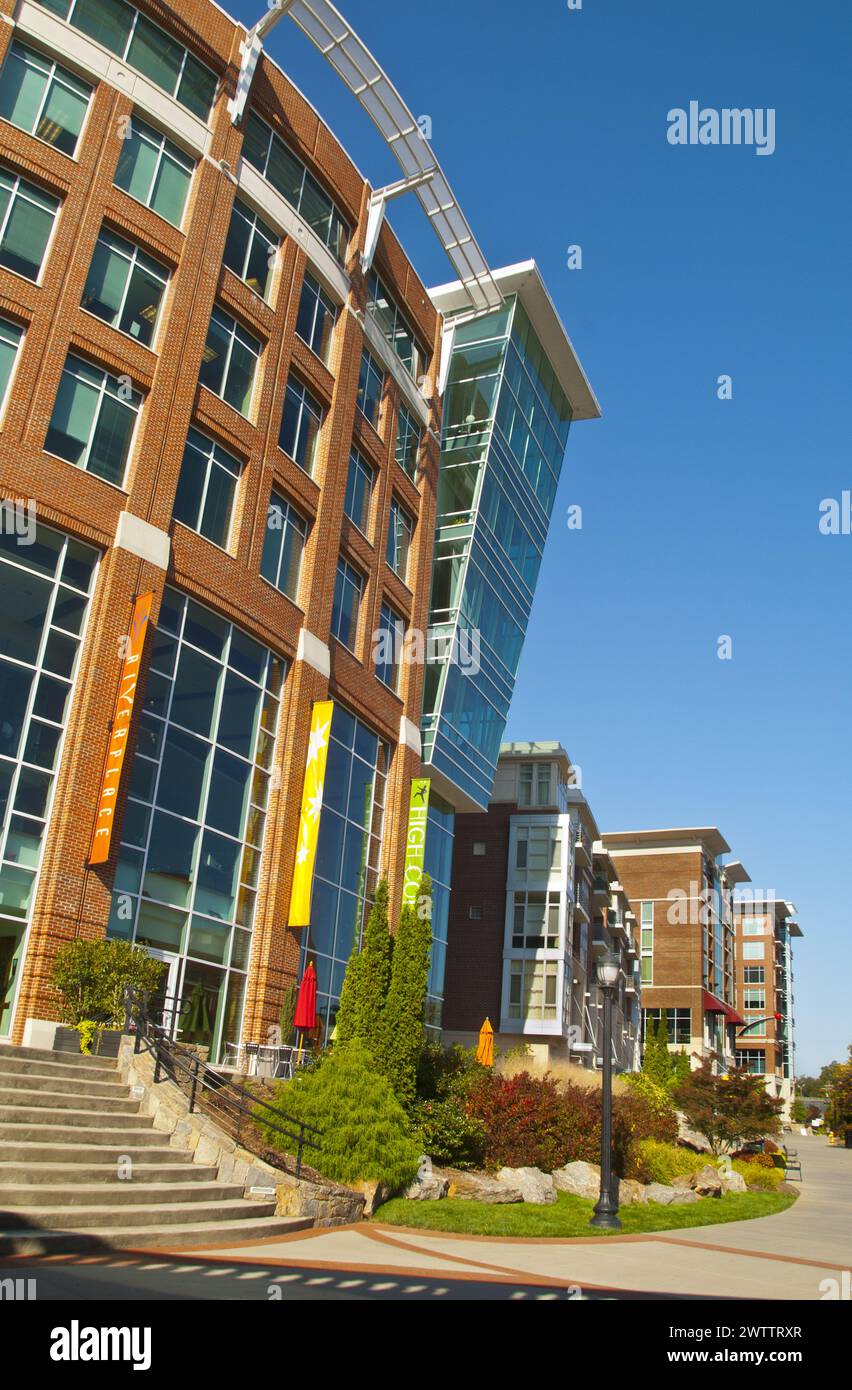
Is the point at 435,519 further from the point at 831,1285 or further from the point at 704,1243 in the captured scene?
the point at 831,1285

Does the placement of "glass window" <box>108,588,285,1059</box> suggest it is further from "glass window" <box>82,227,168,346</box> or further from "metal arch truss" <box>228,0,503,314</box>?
"metal arch truss" <box>228,0,503,314</box>

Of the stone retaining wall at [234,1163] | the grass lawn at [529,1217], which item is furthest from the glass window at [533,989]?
the stone retaining wall at [234,1163]

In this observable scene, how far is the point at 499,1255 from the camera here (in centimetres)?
1241

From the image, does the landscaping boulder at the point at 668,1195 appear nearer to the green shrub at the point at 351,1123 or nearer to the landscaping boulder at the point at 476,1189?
the landscaping boulder at the point at 476,1189

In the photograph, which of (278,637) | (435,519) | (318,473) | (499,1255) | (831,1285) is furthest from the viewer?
(435,519)

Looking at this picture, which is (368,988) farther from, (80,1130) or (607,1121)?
(80,1130)

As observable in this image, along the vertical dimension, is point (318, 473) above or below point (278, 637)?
above

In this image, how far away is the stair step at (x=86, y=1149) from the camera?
1195 centimetres

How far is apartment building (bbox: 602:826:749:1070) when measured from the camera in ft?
286

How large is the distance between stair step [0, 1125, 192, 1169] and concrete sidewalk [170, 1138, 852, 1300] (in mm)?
2148

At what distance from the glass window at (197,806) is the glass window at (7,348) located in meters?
5.01

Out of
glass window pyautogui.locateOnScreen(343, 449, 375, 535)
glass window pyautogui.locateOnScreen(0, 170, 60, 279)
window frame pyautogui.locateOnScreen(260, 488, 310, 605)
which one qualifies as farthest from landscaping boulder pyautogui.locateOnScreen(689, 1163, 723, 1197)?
glass window pyautogui.locateOnScreen(0, 170, 60, 279)

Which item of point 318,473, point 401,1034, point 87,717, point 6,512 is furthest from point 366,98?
point 401,1034

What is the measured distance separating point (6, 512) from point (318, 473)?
35.3ft
